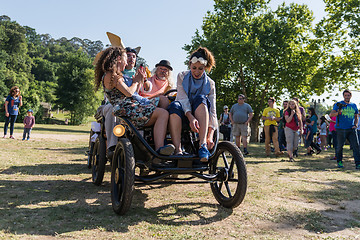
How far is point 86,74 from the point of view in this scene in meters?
50.8

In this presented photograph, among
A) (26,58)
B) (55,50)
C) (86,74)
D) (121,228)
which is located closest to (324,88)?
(121,228)

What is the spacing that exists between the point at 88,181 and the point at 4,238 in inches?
107

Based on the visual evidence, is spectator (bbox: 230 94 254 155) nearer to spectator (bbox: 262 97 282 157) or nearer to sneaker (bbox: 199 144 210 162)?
spectator (bbox: 262 97 282 157)

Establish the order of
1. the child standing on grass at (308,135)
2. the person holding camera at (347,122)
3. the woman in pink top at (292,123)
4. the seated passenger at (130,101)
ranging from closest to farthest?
1. the seated passenger at (130,101)
2. the person holding camera at (347,122)
3. the woman in pink top at (292,123)
4. the child standing on grass at (308,135)

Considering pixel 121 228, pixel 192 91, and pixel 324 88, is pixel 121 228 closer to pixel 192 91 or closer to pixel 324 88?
pixel 192 91

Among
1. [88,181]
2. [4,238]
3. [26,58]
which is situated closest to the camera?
[4,238]

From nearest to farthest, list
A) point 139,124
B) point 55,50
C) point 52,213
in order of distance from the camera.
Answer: point 52,213 → point 139,124 → point 55,50

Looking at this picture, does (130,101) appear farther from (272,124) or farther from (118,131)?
(272,124)

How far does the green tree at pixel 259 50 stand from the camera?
23.1 meters

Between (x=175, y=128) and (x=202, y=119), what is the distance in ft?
1.12

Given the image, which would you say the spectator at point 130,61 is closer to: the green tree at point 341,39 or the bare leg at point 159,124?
the bare leg at point 159,124

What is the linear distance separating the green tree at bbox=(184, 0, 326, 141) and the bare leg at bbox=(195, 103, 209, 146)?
1961 cm

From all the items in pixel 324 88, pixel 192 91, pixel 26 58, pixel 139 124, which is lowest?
pixel 139 124

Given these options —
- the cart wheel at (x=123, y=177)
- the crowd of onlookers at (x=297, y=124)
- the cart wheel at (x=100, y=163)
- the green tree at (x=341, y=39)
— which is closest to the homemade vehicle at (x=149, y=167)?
the cart wheel at (x=123, y=177)
